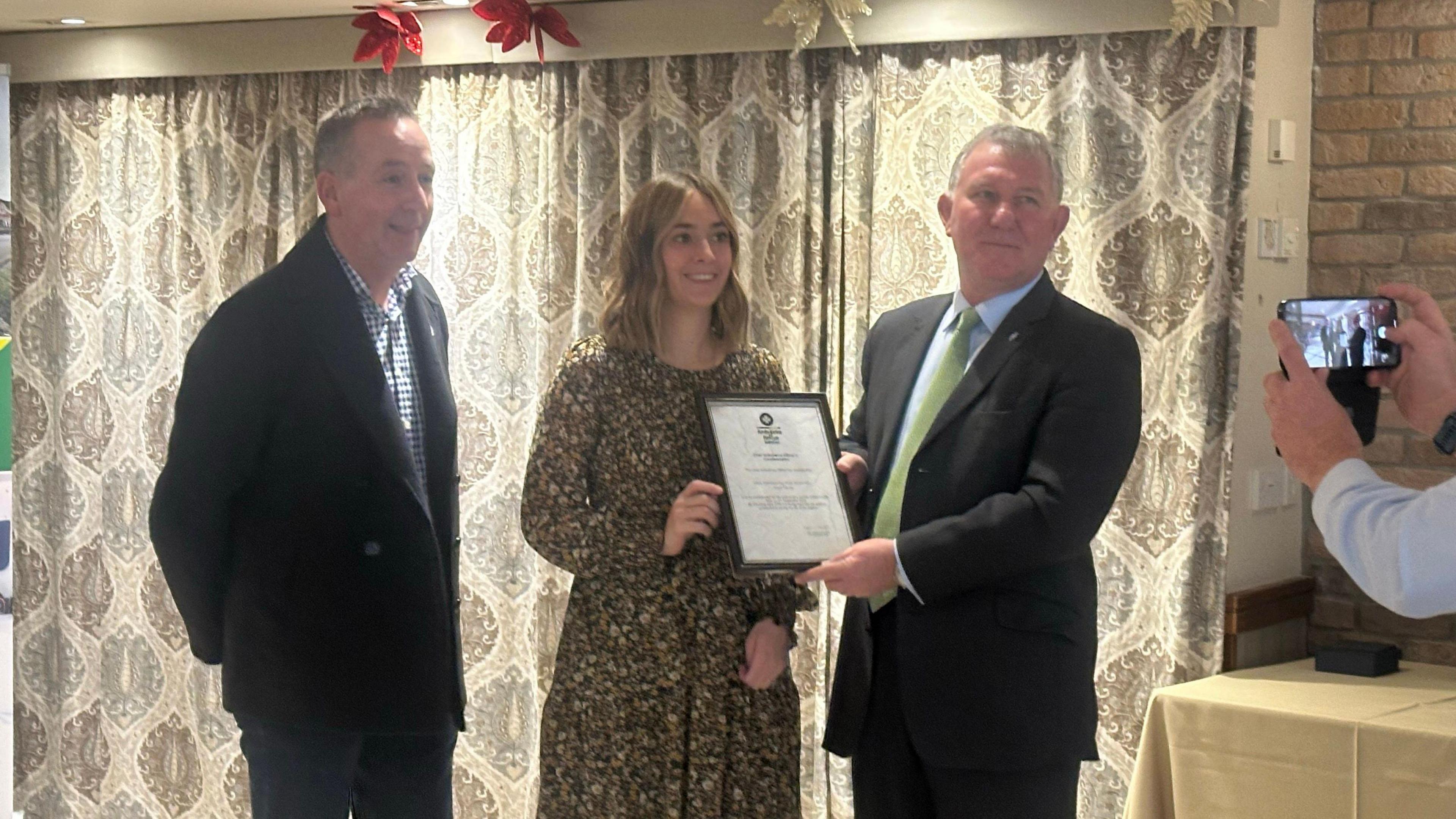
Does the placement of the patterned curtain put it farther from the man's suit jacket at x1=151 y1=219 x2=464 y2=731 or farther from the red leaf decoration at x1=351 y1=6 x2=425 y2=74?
the man's suit jacket at x1=151 y1=219 x2=464 y2=731

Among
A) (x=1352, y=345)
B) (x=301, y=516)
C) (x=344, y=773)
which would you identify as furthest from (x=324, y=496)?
(x=1352, y=345)

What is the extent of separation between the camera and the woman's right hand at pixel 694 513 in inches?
101

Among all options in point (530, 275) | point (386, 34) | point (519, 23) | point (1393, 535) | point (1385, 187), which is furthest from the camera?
point (530, 275)

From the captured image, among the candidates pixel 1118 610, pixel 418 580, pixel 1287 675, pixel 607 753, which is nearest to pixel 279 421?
pixel 418 580

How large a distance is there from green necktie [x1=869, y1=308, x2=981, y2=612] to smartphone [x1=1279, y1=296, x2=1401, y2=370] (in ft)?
2.14

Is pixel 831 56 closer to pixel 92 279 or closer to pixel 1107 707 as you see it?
pixel 1107 707

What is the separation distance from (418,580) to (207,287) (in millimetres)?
2424

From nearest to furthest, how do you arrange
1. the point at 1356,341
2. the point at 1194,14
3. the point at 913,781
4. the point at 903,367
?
the point at 1356,341
the point at 913,781
the point at 903,367
the point at 1194,14

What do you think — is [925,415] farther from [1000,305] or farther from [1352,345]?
[1352,345]

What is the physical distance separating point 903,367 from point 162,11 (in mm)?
2888

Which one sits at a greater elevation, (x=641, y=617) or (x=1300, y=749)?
(x=641, y=617)

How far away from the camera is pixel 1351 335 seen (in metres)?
2.00

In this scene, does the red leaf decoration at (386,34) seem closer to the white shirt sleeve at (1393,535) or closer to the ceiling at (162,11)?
the ceiling at (162,11)

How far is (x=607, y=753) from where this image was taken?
2.69 meters
